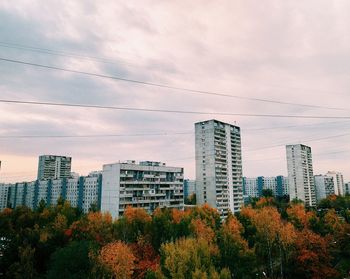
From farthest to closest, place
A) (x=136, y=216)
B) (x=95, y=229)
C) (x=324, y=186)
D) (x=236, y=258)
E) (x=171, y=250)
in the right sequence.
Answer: (x=324, y=186), (x=136, y=216), (x=95, y=229), (x=236, y=258), (x=171, y=250)

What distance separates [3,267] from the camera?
45438 mm

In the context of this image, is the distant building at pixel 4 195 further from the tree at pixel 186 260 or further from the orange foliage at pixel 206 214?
the tree at pixel 186 260

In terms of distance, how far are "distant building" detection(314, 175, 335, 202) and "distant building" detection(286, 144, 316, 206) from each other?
127ft

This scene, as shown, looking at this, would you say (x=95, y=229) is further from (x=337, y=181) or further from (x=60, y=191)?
(x=337, y=181)

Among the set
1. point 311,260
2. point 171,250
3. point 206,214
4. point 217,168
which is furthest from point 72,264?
point 217,168

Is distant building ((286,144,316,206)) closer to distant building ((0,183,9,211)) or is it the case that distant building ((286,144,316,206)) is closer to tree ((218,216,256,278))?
tree ((218,216,256,278))

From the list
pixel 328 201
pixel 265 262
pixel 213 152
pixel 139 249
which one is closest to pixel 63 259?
pixel 139 249

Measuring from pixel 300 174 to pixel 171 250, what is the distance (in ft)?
426

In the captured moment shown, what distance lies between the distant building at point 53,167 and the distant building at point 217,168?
92.5 m

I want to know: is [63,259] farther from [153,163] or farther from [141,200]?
[153,163]

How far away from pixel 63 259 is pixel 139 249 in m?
15.3

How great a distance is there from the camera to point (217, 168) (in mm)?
99750

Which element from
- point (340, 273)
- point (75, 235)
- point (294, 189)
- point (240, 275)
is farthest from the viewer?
point (294, 189)

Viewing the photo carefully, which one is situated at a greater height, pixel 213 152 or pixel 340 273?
pixel 213 152
